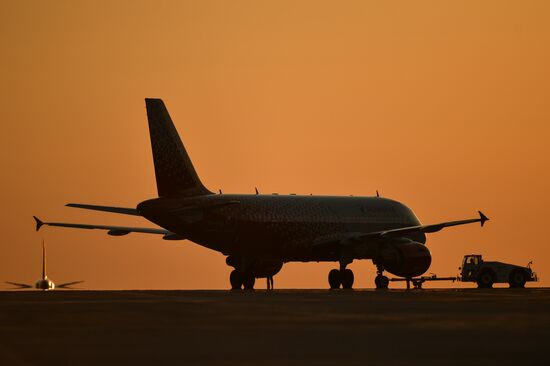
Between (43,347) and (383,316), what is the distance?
11.7 m

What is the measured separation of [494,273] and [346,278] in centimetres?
897

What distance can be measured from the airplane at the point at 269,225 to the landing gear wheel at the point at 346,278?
0.05 meters

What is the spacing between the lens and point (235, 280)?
67.8 metres

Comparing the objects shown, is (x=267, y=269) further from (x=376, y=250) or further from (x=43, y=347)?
(x=43, y=347)

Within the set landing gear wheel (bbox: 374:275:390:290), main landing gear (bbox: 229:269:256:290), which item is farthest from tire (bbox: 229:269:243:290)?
landing gear wheel (bbox: 374:275:390:290)

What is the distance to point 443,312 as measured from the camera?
32.9m

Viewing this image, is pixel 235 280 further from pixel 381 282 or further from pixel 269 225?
pixel 381 282

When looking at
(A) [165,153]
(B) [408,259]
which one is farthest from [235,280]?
(B) [408,259]

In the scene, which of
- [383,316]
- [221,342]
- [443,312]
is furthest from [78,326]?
[443,312]

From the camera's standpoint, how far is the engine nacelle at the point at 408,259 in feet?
215

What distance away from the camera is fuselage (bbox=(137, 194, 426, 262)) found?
209 feet

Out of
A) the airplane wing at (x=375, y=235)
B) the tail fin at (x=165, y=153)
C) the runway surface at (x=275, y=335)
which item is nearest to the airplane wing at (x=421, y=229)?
the airplane wing at (x=375, y=235)

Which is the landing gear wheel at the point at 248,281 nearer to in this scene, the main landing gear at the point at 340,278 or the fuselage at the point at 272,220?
the fuselage at the point at 272,220

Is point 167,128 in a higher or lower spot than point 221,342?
higher
